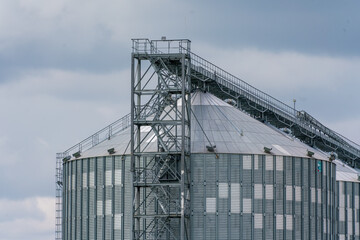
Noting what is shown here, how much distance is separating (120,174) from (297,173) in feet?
66.6

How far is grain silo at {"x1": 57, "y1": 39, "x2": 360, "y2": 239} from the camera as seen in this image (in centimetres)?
12812

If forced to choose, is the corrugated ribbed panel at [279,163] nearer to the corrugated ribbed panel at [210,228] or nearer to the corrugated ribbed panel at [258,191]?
the corrugated ribbed panel at [258,191]

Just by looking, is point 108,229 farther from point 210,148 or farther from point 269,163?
point 269,163

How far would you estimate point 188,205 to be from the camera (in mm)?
128000

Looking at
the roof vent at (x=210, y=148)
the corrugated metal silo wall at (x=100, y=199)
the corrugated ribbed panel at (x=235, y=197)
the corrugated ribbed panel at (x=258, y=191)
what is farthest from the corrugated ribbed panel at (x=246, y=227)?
the corrugated metal silo wall at (x=100, y=199)

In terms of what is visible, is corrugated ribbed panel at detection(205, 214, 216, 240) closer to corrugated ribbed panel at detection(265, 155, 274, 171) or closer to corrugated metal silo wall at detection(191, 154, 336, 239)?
corrugated metal silo wall at detection(191, 154, 336, 239)

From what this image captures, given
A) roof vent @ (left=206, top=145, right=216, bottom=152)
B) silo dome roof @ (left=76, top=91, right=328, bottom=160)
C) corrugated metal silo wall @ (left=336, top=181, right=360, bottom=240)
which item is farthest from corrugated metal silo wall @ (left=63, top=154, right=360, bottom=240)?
corrugated metal silo wall @ (left=336, top=181, right=360, bottom=240)

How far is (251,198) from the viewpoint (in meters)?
130

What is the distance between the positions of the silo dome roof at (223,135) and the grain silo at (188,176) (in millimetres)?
172

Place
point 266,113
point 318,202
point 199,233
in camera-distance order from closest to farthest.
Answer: point 199,233 → point 318,202 → point 266,113

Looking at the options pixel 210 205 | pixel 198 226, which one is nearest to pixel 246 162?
pixel 210 205

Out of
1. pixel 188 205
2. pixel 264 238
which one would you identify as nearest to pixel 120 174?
pixel 188 205

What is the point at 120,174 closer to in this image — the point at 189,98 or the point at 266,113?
the point at 189,98

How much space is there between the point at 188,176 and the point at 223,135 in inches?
318
